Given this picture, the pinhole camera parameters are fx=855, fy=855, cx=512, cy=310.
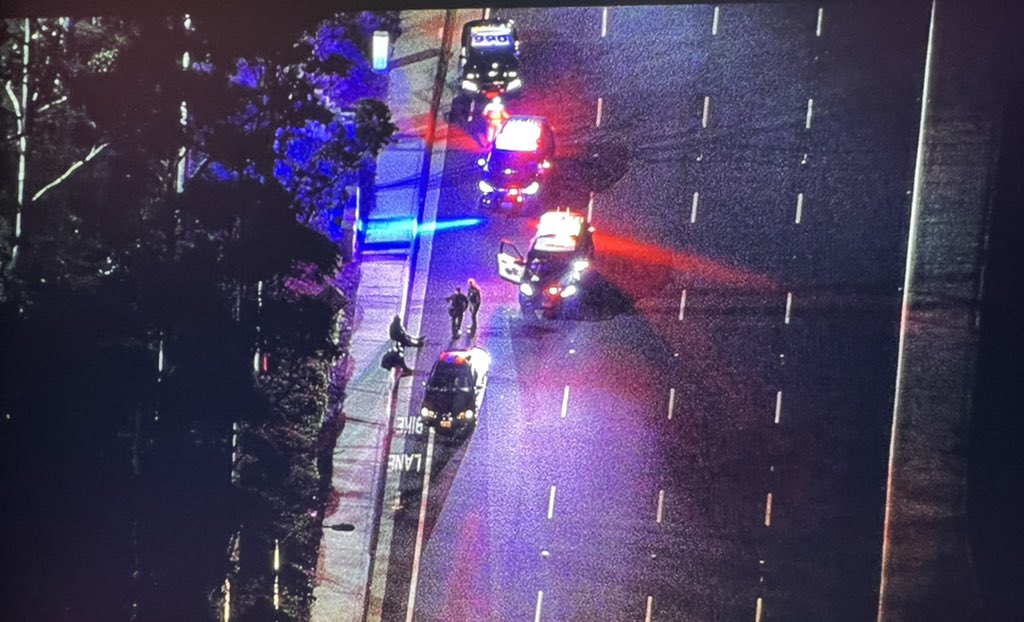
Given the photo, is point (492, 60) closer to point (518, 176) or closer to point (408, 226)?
point (518, 176)

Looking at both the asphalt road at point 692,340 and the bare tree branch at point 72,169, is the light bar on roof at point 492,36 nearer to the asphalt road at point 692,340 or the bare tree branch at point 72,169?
the asphalt road at point 692,340

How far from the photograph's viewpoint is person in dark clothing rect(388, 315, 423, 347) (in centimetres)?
219

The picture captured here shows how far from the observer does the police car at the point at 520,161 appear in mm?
2172

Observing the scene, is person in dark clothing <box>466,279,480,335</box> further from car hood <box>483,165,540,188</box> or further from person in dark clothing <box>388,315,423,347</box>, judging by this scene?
car hood <box>483,165,540,188</box>

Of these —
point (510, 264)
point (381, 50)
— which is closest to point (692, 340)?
point (510, 264)

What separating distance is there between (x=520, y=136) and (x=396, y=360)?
0.65 meters

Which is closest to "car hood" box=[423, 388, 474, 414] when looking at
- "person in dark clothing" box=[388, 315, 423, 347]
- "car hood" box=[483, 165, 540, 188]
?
"person in dark clothing" box=[388, 315, 423, 347]

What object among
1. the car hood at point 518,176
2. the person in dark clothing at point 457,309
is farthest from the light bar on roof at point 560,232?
the person in dark clothing at point 457,309

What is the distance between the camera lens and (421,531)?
7.07 feet

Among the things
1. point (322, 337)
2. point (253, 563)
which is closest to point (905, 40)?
point (322, 337)

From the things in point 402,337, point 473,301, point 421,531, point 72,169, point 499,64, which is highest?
point 499,64

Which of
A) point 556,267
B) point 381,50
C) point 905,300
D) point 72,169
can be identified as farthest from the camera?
point 72,169

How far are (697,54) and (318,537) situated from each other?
157 centimetres

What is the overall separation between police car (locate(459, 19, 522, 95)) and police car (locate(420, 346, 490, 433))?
0.68 metres
